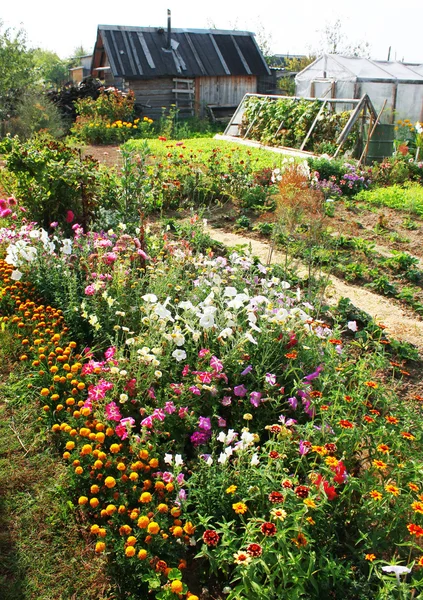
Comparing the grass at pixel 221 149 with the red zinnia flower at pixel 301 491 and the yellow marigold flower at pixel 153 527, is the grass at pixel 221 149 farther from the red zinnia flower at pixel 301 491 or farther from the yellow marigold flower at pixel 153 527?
the yellow marigold flower at pixel 153 527

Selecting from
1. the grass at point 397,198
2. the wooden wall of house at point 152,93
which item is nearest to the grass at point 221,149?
the grass at point 397,198

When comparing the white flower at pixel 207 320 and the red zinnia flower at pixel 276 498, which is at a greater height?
the white flower at pixel 207 320

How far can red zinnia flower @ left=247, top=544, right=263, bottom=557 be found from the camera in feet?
6.19

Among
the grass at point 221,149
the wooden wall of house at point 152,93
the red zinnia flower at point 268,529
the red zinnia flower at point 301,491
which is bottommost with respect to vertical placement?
the red zinnia flower at point 301,491

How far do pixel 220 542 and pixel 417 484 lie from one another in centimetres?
96

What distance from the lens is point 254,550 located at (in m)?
1.90

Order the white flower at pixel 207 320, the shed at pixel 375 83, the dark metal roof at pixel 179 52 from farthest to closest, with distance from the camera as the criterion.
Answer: the dark metal roof at pixel 179 52
the shed at pixel 375 83
the white flower at pixel 207 320

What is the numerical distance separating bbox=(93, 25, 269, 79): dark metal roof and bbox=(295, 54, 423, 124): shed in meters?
5.59

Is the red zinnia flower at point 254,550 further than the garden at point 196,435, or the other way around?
the garden at point 196,435

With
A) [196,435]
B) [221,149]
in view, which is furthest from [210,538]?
[221,149]

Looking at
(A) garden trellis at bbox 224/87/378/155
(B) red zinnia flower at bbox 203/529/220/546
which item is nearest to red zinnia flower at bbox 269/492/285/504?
(B) red zinnia flower at bbox 203/529/220/546

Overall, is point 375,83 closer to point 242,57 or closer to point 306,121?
point 306,121

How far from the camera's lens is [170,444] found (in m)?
2.68

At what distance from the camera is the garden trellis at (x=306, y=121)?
1238 centimetres
